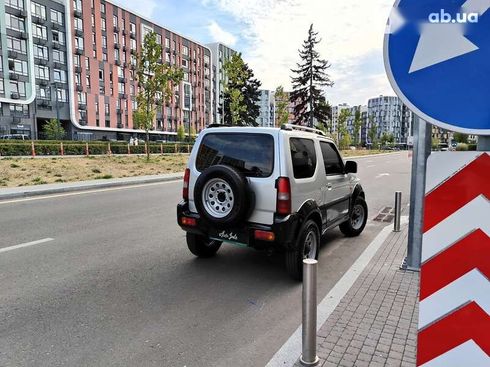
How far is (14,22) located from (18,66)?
5841 millimetres

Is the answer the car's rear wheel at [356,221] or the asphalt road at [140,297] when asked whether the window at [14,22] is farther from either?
the car's rear wheel at [356,221]

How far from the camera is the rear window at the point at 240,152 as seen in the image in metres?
4.77

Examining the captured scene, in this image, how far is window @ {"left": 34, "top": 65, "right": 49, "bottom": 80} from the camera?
180 feet

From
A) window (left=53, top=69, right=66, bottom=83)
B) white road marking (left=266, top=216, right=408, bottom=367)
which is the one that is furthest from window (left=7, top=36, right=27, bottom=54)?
white road marking (left=266, top=216, right=408, bottom=367)

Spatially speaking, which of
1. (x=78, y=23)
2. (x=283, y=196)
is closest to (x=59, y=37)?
(x=78, y=23)

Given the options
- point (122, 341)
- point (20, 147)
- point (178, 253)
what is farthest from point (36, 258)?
point (20, 147)

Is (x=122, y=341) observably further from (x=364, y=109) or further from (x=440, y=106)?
(x=364, y=109)

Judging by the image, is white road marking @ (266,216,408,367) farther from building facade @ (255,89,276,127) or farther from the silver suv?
building facade @ (255,89,276,127)

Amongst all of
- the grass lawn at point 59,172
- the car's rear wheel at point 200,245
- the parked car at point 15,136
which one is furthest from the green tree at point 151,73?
the parked car at point 15,136

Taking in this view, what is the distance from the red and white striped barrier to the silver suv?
2.58 metres

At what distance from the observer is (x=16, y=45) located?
52.3m

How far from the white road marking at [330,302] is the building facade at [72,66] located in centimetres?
5251

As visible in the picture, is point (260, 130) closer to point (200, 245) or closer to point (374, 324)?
point (200, 245)

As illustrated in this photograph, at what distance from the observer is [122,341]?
134 inches
